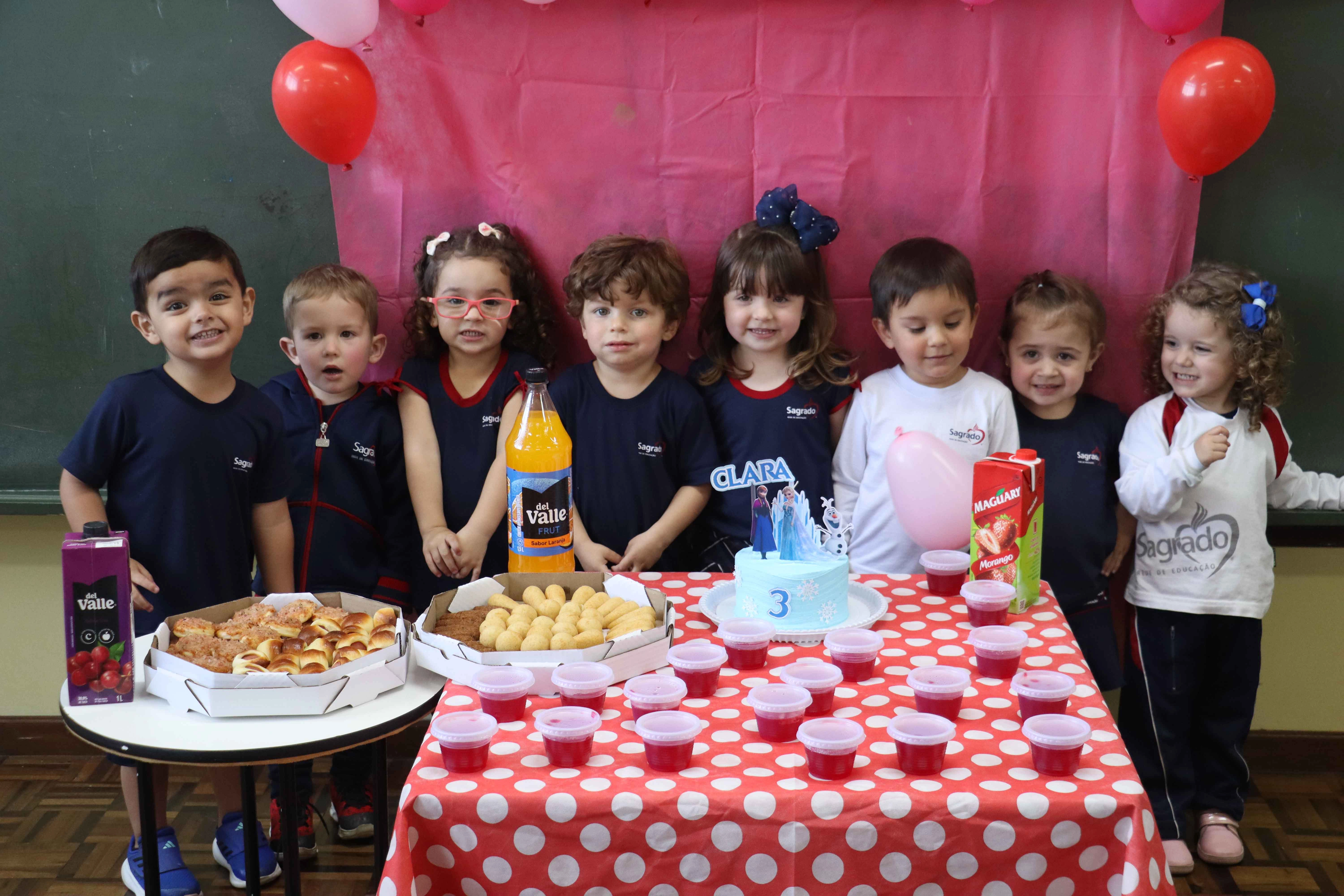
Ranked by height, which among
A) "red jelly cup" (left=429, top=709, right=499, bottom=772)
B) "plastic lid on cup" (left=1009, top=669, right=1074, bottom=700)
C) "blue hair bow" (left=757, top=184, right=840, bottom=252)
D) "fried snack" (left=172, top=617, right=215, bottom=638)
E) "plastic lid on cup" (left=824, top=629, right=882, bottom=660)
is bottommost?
"red jelly cup" (left=429, top=709, right=499, bottom=772)

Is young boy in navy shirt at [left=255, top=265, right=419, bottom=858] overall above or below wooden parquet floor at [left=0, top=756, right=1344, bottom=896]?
above

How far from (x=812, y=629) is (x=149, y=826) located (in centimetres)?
101

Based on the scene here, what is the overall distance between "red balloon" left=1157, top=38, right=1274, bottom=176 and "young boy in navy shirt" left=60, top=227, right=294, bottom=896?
6.35 ft

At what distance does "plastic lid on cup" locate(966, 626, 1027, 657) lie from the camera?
5.03 ft

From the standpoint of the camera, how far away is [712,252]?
2.54 m

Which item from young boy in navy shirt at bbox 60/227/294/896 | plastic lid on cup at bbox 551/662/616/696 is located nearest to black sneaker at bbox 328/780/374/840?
young boy in navy shirt at bbox 60/227/294/896

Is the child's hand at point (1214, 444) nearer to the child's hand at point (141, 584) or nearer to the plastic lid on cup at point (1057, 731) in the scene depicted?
the plastic lid on cup at point (1057, 731)

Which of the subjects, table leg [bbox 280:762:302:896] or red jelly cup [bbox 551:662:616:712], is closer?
red jelly cup [bbox 551:662:616:712]

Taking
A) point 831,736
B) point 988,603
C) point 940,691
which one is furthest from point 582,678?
point 988,603

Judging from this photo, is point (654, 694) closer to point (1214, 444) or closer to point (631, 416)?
point (631, 416)

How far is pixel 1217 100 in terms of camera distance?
2178mm

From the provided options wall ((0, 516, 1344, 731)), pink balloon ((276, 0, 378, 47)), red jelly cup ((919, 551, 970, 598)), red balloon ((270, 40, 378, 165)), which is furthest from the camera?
wall ((0, 516, 1344, 731))

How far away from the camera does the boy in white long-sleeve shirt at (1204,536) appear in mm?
2279

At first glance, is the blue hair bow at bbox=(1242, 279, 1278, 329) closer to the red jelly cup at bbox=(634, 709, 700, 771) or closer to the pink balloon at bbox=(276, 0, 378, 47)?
the red jelly cup at bbox=(634, 709, 700, 771)
